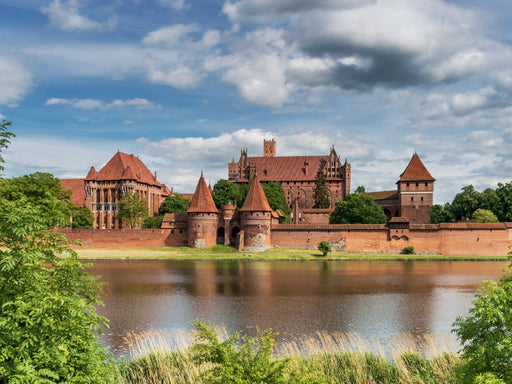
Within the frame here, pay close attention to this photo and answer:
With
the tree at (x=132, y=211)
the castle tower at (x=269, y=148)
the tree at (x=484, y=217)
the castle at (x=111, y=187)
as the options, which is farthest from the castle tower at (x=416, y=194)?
the castle tower at (x=269, y=148)

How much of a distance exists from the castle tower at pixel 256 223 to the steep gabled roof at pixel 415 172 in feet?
69.7

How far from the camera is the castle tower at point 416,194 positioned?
56.5 metres

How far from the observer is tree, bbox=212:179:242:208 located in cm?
5700

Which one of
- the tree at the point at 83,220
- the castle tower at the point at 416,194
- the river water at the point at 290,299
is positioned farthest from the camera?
the castle tower at the point at 416,194

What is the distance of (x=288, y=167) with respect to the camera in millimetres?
74500

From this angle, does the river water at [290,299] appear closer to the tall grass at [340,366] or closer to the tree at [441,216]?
the tall grass at [340,366]

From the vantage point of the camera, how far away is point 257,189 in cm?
4556

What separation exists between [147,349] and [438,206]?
226 ft

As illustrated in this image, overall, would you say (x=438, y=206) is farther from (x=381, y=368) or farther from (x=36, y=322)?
(x=36, y=322)

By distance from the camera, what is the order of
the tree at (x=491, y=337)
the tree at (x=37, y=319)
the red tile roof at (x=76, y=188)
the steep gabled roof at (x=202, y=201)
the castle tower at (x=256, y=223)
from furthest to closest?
the red tile roof at (x=76, y=188) → the steep gabled roof at (x=202, y=201) → the castle tower at (x=256, y=223) → the tree at (x=491, y=337) → the tree at (x=37, y=319)

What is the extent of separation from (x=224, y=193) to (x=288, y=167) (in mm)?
19243

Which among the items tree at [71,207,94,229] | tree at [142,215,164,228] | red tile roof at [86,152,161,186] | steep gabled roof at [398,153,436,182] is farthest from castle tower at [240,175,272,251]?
steep gabled roof at [398,153,436,182]

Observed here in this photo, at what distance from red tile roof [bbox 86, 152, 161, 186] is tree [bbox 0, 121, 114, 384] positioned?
5340 cm

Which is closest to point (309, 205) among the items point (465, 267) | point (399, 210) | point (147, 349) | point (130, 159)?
point (399, 210)
